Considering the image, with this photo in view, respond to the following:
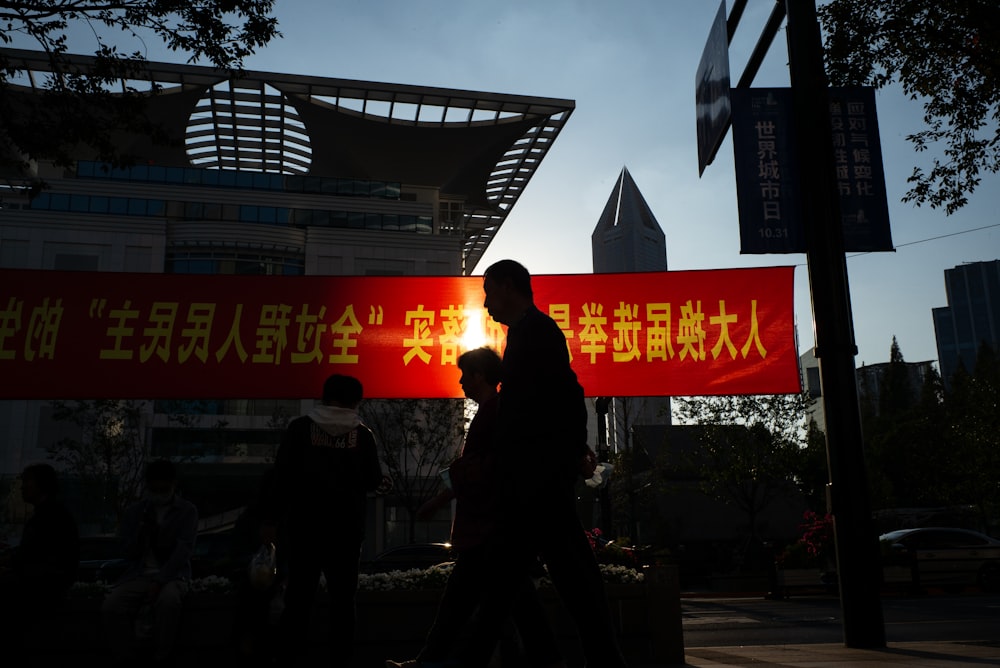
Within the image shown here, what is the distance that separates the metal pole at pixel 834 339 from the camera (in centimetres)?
621

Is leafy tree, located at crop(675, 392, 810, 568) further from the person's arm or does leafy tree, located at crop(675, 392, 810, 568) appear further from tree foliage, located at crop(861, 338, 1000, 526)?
the person's arm

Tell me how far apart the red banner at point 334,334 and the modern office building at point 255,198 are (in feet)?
107

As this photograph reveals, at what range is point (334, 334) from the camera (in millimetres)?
8414

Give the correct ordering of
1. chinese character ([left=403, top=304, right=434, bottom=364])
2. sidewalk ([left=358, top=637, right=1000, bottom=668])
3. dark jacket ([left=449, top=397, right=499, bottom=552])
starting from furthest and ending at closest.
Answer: chinese character ([left=403, top=304, right=434, bottom=364]) < sidewalk ([left=358, top=637, right=1000, bottom=668]) < dark jacket ([left=449, top=397, right=499, bottom=552])

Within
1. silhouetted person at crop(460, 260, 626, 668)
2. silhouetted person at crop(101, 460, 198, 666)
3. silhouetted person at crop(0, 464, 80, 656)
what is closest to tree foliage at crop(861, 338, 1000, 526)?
silhouetted person at crop(101, 460, 198, 666)

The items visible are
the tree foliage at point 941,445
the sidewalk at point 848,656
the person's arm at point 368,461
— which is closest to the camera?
the person's arm at point 368,461

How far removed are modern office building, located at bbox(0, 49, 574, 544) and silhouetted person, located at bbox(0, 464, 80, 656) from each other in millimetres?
35751

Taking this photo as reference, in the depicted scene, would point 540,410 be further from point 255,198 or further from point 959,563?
point 255,198

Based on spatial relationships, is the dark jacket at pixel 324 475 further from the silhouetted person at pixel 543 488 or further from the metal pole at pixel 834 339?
the metal pole at pixel 834 339

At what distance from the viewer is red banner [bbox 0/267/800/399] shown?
8062mm

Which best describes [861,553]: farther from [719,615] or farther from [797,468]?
[797,468]

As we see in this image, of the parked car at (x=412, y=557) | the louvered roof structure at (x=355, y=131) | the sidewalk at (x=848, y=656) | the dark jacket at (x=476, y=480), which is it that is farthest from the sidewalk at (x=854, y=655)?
the louvered roof structure at (x=355, y=131)

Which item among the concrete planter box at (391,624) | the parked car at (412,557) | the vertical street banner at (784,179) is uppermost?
the vertical street banner at (784,179)

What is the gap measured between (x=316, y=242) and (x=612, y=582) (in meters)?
42.9
